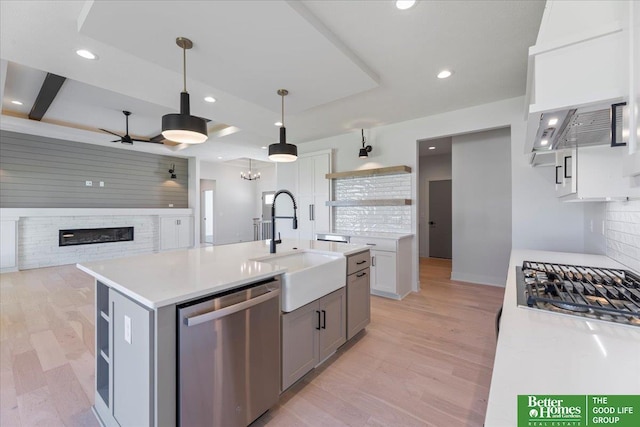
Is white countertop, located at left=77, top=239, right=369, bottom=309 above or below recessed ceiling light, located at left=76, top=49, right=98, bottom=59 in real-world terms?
below

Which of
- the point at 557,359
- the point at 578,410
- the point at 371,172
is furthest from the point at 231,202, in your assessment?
the point at 578,410

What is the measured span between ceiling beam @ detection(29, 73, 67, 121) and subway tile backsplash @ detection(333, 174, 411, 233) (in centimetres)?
438

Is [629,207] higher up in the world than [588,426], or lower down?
higher up

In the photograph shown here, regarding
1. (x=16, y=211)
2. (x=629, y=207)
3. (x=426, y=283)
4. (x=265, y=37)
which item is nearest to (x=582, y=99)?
(x=629, y=207)

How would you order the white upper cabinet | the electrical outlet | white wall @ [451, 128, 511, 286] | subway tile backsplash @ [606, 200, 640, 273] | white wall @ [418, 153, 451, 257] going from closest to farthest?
the white upper cabinet, the electrical outlet, subway tile backsplash @ [606, 200, 640, 273], white wall @ [451, 128, 511, 286], white wall @ [418, 153, 451, 257]

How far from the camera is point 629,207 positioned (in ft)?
5.84

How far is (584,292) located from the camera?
1297 millimetres

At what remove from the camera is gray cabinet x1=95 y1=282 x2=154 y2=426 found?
1.22 m

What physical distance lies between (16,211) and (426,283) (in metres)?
8.14

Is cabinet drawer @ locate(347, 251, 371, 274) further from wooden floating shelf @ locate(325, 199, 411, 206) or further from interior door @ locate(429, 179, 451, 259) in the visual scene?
interior door @ locate(429, 179, 451, 259)

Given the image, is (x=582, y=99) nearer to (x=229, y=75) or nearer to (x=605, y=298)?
(x=605, y=298)

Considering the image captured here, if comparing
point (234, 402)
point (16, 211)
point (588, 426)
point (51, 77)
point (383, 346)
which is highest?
point (51, 77)

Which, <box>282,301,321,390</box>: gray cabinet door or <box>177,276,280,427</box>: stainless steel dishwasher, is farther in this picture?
<box>282,301,321,390</box>: gray cabinet door

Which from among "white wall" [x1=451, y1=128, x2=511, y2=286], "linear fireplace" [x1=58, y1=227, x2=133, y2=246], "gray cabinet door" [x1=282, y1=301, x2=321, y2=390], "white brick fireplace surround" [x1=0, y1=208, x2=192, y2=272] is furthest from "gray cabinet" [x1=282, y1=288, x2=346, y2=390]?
"linear fireplace" [x1=58, y1=227, x2=133, y2=246]
